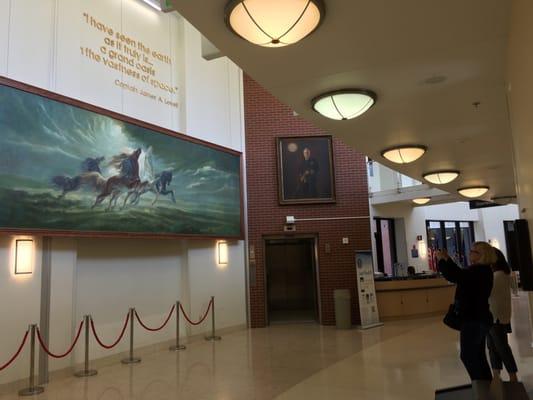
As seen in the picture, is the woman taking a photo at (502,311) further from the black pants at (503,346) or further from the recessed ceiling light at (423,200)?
the recessed ceiling light at (423,200)

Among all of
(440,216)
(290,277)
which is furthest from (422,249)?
(290,277)

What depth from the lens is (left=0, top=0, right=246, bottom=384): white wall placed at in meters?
7.19

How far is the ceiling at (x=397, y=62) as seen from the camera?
10.5 ft

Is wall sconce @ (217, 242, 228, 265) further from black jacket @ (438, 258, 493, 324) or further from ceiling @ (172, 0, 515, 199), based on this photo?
black jacket @ (438, 258, 493, 324)

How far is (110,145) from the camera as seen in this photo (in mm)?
8375

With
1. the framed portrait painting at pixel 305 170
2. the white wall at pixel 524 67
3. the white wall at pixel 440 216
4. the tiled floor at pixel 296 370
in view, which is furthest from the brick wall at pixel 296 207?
the white wall at pixel 524 67

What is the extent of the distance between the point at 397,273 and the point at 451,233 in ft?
19.9

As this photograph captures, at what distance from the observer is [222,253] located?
11.4 meters

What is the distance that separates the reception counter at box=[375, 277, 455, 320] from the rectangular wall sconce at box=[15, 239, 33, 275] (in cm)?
910

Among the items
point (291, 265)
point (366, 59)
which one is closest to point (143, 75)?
point (366, 59)

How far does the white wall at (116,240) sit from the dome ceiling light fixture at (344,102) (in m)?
5.25

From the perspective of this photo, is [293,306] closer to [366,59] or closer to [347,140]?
[347,140]

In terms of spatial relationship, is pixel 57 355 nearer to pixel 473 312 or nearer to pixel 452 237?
pixel 473 312

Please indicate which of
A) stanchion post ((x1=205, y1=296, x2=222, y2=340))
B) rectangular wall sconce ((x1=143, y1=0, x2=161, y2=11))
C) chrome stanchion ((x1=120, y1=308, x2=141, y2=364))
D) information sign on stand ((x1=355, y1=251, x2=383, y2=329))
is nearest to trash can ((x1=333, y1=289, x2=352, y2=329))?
information sign on stand ((x1=355, y1=251, x2=383, y2=329))
